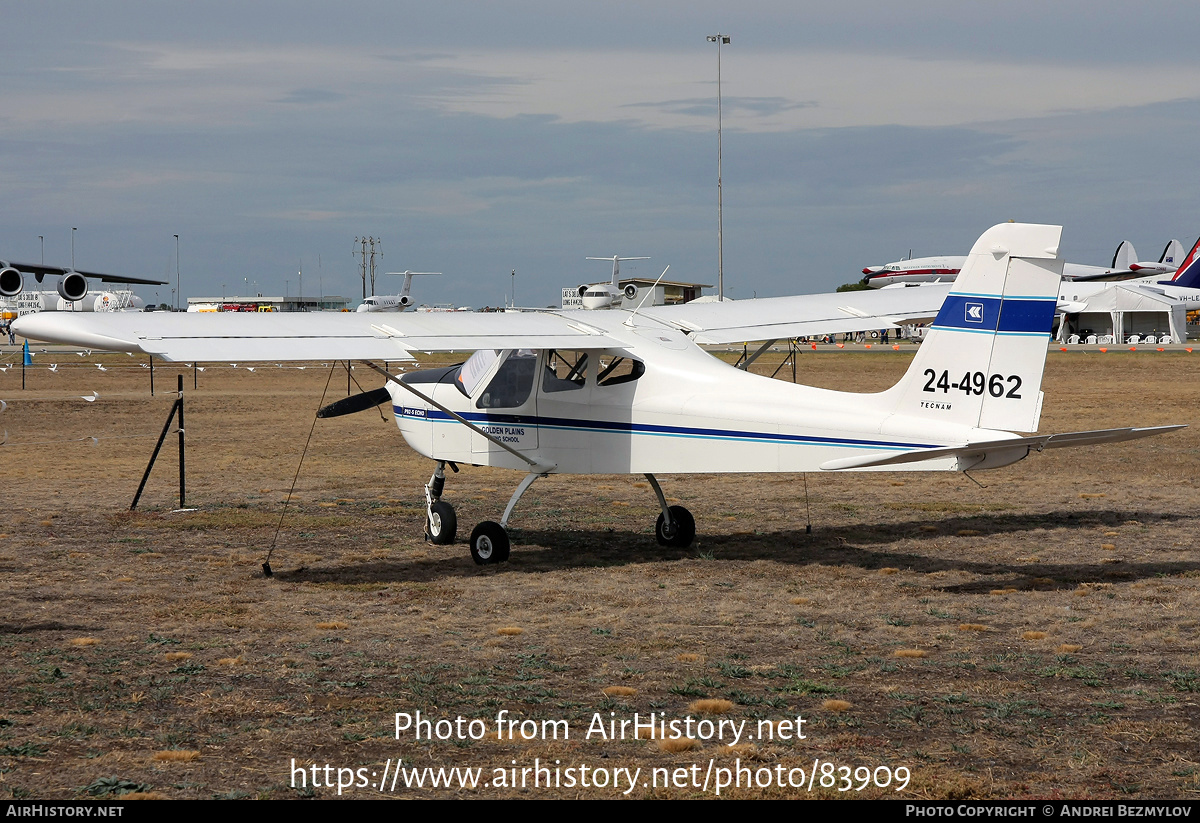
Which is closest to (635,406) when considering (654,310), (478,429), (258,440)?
(478,429)

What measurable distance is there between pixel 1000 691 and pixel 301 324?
6.78 m

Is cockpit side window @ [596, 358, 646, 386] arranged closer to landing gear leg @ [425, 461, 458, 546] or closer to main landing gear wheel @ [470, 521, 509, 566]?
main landing gear wheel @ [470, 521, 509, 566]

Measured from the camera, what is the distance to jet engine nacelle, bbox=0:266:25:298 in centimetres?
3034

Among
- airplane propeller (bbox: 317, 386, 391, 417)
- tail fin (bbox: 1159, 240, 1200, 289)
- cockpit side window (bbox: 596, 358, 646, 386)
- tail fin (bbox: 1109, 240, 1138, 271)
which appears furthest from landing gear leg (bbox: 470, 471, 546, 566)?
tail fin (bbox: 1109, 240, 1138, 271)

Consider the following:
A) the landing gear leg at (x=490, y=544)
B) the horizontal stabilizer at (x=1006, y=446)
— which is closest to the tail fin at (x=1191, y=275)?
the horizontal stabilizer at (x=1006, y=446)

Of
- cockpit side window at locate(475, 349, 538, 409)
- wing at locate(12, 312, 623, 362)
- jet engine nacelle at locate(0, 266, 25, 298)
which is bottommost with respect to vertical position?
cockpit side window at locate(475, 349, 538, 409)

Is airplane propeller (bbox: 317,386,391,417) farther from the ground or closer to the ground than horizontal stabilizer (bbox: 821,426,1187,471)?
farther from the ground

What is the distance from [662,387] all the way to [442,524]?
2.74 metres

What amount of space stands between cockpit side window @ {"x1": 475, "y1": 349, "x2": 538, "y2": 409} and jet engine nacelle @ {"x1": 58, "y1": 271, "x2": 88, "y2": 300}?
2502 cm

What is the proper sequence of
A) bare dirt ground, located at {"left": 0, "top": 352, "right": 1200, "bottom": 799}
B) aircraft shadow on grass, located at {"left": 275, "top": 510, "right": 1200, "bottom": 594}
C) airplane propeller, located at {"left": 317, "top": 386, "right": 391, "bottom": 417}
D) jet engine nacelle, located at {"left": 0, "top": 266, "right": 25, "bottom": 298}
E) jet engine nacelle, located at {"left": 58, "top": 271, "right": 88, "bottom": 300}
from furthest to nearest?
jet engine nacelle, located at {"left": 58, "top": 271, "right": 88, "bottom": 300}
jet engine nacelle, located at {"left": 0, "top": 266, "right": 25, "bottom": 298}
airplane propeller, located at {"left": 317, "top": 386, "right": 391, "bottom": 417}
aircraft shadow on grass, located at {"left": 275, "top": 510, "right": 1200, "bottom": 594}
bare dirt ground, located at {"left": 0, "top": 352, "right": 1200, "bottom": 799}

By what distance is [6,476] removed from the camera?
1659 centimetres

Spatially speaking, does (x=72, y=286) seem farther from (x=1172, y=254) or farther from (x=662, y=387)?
(x=1172, y=254)

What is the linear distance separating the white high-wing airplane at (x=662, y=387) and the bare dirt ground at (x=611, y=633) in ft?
3.39

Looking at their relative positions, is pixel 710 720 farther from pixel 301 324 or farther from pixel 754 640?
pixel 301 324
